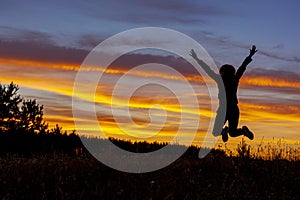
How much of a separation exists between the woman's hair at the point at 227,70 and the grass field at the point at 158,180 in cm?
233

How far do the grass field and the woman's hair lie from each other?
233cm

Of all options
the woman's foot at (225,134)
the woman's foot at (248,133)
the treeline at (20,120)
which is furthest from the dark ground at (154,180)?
the treeline at (20,120)

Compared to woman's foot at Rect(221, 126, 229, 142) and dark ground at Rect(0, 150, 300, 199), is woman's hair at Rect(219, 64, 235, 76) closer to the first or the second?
woman's foot at Rect(221, 126, 229, 142)

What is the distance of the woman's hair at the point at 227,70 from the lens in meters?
11.2

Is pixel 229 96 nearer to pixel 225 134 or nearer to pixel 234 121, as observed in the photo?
pixel 234 121

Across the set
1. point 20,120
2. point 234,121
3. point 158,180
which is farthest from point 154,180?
point 20,120

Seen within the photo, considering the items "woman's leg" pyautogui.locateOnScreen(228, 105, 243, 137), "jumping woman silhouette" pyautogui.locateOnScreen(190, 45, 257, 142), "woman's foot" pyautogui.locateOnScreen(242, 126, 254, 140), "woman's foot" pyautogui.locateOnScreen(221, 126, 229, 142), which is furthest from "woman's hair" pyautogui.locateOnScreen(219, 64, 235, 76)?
"woman's foot" pyautogui.locateOnScreen(242, 126, 254, 140)

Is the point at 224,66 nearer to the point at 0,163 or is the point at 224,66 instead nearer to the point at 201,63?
the point at 201,63

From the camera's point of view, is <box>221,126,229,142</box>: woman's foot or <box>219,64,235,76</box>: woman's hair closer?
<box>219,64,235,76</box>: woman's hair

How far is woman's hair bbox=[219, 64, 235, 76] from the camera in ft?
36.7

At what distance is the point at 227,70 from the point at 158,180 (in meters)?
2.92

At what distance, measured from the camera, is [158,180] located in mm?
11898

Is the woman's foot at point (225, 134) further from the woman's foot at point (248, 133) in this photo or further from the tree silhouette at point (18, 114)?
the tree silhouette at point (18, 114)

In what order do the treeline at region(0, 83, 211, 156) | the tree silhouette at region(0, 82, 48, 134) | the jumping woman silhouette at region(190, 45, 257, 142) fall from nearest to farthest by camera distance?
1. the jumping woman silhouette at region(190, 45, 257, 142)
2. the treeline at region(0, 83, 211, 156)
3. the tree silhouette at region(0, 82, 48, 134)
